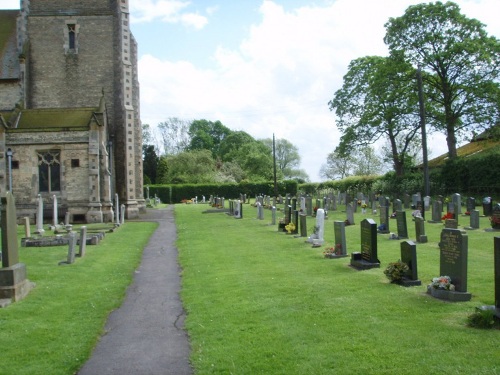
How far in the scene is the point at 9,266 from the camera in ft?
34.0

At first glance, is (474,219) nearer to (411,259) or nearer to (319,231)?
(319,231)

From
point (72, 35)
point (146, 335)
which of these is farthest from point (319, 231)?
point (72, 35)

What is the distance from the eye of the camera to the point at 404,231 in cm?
1745

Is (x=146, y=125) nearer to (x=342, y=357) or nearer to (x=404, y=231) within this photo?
(x=404, y=231)

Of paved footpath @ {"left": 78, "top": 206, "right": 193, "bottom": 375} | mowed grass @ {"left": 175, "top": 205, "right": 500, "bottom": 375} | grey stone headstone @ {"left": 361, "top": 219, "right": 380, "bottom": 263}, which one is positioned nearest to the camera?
mowed grass @ {"left": 175, "top": 205, "right": 500, "bottom": 375}

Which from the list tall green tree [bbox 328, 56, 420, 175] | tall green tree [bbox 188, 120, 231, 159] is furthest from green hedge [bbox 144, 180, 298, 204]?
tall green tree [bbox 188, 120, 231, 159]

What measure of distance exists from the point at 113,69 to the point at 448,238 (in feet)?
96.4

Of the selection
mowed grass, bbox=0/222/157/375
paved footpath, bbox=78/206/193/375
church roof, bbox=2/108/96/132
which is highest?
church roof, bbox=2/108/96/132

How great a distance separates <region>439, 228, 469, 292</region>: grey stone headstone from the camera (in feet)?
29.6

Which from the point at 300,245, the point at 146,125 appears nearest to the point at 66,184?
the point at 300,245

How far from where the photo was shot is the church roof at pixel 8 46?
33.9 metres

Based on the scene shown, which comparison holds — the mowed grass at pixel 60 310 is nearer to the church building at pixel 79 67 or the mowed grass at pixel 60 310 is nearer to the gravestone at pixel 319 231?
the gravestone at pixel 319 231

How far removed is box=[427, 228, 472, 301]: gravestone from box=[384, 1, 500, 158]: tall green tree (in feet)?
100

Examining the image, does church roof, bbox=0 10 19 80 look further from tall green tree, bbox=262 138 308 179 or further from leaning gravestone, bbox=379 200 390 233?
tall green tree, bbox=262 138 308 179
